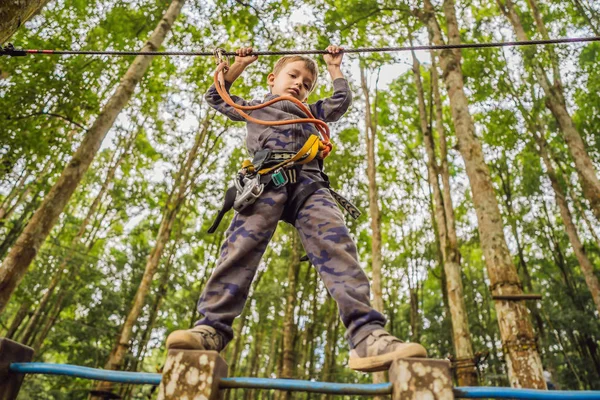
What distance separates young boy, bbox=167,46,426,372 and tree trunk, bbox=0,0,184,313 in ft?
10.2

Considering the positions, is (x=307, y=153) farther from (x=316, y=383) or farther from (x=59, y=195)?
(x=59, y=195)

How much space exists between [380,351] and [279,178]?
36.4 inches

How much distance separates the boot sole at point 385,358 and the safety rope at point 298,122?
967 millimetres

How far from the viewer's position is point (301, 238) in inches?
73.9

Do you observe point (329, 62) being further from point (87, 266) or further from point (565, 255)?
point (565, 255)

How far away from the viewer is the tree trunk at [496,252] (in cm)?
355

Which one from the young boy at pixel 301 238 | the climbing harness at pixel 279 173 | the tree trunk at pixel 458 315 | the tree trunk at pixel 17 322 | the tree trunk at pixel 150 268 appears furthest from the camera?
the tree trunk at pixel 17 322

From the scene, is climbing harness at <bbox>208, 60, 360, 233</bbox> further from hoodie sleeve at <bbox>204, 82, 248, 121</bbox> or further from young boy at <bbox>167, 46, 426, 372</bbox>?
hoodie sleeve at <bbox>204, 82, 248, 121</bbox>

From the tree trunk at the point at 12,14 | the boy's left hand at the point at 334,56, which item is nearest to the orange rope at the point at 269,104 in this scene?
the boy's left hand at the point at 334,56

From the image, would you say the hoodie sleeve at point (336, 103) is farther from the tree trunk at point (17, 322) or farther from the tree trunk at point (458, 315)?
the tree trunk at point (17, 322)

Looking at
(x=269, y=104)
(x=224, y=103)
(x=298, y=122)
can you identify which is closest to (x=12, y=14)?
(x=224, y=103)

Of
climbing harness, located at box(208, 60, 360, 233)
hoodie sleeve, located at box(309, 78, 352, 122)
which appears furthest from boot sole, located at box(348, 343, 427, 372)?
hoodie sleeve, located at box(309, 78, 352, 122)

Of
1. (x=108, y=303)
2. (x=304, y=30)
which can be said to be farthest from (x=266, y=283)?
(x=304, y=30)

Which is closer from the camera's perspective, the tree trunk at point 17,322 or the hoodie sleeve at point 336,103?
the hoodie sleeve at point 336,103
